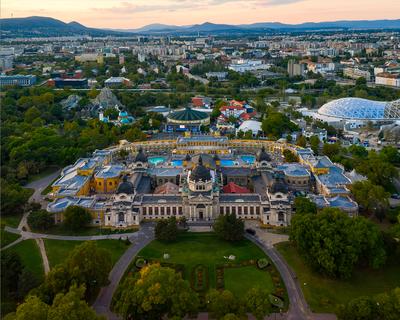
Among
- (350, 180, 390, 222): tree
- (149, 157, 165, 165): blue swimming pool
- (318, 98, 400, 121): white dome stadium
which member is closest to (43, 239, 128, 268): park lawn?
(149, 157, 165, 165): blue swimming pool

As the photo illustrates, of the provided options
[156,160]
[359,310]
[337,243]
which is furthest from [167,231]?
[156,160]

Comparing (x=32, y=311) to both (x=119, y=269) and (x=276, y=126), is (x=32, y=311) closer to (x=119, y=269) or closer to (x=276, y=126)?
(x=119, y=269)

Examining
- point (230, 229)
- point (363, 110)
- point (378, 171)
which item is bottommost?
point (230, 229)

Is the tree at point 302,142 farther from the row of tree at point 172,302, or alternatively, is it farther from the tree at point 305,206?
the row of tree at point 172,302

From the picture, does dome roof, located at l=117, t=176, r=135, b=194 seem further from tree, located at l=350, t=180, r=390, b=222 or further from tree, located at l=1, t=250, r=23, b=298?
tree, located at l=350, t=180, r=390, b=222

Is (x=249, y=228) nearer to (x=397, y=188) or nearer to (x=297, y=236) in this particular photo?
(x=297, y=236)
